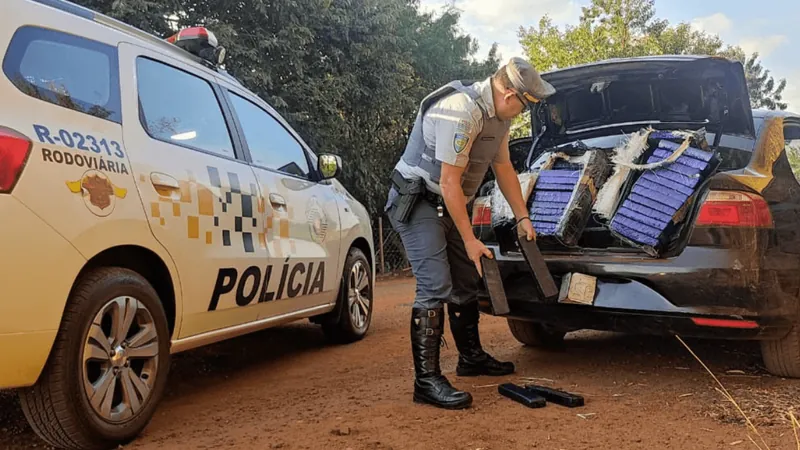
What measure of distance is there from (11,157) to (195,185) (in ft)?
3.30

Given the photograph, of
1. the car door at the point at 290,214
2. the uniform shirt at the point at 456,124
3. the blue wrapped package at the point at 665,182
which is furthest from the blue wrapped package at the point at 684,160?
the car door at the point at 290,214

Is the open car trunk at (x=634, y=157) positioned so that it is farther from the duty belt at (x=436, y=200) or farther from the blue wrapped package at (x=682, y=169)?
the duty belt at (x=436, y=200)

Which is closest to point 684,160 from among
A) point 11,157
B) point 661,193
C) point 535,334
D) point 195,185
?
point 661,193

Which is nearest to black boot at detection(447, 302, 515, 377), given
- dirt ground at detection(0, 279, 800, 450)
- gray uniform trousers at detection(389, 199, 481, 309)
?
dirt ground at detection(0, 279, 800, 450)

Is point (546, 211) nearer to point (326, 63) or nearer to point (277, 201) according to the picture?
point (277, 201)

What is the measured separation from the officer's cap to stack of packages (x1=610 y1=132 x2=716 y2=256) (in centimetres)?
83

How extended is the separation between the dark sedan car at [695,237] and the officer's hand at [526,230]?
0.61 feet

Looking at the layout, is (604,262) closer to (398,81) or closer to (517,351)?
(517,351)

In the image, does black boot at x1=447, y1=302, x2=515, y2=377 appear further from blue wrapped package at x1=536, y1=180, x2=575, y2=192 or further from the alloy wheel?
the alloy wheel

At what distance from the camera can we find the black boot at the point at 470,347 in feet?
12.4

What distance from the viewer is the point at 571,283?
3395 millimetres

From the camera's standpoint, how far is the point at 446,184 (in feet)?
10.1

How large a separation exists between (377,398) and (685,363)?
6.22 feet

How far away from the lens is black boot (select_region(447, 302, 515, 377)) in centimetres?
377
